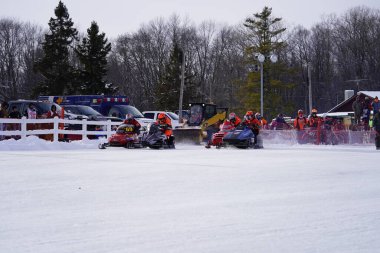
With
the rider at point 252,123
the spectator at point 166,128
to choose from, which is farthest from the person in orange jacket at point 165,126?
the rider at point 252,123

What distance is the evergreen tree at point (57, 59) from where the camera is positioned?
173ft

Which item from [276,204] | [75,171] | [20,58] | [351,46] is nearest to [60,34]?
[20,58]

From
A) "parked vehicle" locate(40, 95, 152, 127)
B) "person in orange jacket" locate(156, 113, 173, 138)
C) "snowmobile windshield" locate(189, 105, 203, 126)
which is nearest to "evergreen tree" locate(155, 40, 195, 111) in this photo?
"parked vehicle" locate(40, 95, 152, 127)

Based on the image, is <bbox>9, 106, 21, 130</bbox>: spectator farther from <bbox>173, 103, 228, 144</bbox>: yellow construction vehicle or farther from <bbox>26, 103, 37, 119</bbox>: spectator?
<bbox>173, 103, 228, 144</bbox>: yellow construction vehicle

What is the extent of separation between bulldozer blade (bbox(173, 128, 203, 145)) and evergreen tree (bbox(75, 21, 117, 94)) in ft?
91.0

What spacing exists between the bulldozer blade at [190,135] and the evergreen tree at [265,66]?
32.9 metres

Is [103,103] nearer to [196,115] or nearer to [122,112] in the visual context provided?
[122,112]

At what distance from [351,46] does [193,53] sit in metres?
19.3

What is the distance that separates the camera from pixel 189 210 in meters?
6.59

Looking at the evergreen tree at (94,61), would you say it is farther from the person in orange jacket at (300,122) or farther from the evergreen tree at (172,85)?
the person in orange jacket at (300,122)

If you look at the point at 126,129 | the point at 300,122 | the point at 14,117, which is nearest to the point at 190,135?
the point at 126,129

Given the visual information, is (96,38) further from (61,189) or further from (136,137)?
(61,189)

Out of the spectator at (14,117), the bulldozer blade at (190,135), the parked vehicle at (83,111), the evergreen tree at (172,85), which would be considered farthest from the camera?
the evergreen tree at (172,85)

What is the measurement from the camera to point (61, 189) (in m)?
8.48
